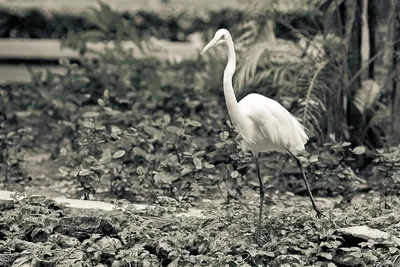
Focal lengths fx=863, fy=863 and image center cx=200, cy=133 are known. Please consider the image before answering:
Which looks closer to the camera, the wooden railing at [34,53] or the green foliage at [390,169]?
the green foliage at [390,169]

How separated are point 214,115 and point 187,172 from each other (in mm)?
1448

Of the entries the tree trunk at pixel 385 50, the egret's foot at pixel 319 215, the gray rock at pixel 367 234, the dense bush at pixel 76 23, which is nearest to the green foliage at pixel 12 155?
the egret's foot at pixel 319 215

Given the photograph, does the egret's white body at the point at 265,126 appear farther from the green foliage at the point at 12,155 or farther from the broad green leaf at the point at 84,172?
the green foliage at the point at 12,155

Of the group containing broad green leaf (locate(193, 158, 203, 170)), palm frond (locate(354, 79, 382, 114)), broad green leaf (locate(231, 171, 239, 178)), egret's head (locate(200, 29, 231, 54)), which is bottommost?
broad green leaf (locate(231, 171, 239, 178))

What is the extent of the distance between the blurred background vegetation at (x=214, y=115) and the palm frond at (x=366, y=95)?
0.5 inches

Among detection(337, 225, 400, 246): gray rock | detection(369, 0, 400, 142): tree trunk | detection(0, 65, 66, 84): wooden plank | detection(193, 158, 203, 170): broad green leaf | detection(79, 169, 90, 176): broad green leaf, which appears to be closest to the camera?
detection(337, 225, 400, 246): gray rock

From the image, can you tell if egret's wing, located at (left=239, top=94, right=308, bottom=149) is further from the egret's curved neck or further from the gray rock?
the gray rock

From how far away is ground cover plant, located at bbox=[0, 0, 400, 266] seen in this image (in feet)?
17.3

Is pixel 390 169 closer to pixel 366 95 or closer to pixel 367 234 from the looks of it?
pixel 367 234

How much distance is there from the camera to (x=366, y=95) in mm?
7238

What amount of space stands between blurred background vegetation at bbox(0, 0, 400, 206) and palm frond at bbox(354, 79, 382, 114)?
0.01 m

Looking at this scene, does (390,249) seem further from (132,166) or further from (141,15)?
(141,15)

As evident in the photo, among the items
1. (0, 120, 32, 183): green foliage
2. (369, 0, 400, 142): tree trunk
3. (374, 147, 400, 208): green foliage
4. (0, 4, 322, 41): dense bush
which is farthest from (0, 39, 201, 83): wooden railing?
(374, 147, 400, 208): green foliage

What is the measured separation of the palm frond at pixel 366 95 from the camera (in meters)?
7.19
